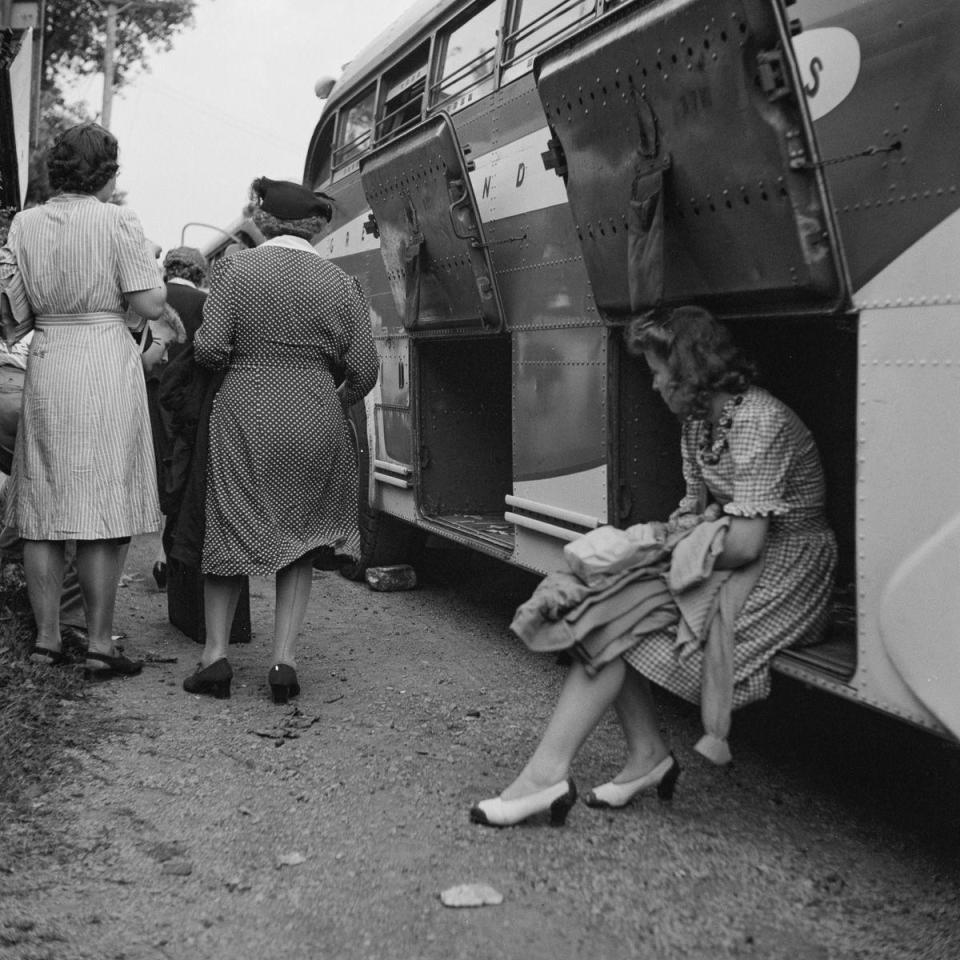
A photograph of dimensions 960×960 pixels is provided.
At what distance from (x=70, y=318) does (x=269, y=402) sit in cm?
80

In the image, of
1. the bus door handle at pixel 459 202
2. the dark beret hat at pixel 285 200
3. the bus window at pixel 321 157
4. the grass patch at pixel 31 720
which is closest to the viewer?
the grass patch at pixel 31 720

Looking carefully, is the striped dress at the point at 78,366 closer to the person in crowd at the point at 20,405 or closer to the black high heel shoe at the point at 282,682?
the person in crowd at the point at 20,405

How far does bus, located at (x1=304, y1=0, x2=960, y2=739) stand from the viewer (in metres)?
2.96

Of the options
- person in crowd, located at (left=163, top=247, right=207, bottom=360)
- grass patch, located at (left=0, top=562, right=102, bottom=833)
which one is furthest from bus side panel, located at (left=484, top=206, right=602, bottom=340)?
grass patch, located at (left=0, top=562, right=102, bottom=833)

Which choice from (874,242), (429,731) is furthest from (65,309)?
(874,242)

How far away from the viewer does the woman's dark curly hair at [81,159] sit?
4.72 m

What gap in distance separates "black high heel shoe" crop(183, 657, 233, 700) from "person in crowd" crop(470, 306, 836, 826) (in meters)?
1.56

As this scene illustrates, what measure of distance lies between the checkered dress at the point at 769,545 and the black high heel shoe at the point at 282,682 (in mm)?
1750

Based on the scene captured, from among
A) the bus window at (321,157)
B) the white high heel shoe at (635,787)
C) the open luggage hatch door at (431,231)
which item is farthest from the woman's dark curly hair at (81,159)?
the bus window at (321,157)

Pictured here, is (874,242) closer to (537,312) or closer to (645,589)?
(645,589)

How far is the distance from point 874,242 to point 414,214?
9.21 feet

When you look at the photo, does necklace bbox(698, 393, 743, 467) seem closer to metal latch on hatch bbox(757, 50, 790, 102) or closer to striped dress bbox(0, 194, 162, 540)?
metal latch on hatch bbox(757, 50, 790, 102)

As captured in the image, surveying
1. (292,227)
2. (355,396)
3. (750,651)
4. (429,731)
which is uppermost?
(292,227)

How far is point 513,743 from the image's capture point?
433 cm
